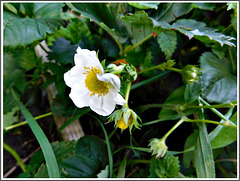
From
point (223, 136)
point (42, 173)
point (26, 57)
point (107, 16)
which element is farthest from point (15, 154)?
point (223, 136)

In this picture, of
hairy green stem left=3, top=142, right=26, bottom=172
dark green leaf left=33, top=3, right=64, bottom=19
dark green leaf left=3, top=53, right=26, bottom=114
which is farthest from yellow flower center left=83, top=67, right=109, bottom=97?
hairy green stem left=3, top=142, right=26, bottom=172

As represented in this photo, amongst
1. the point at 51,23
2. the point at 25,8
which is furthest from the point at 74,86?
the point at 25,8

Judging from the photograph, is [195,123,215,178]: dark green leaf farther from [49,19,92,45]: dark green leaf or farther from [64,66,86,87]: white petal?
[49,19,92,45]: dark green leaf

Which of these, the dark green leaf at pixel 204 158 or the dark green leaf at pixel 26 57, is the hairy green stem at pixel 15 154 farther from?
the dark green leaf at pixel 204 158

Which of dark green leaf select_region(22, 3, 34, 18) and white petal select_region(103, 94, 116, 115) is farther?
dark green leaf select_region(22, 3, 34, 18)

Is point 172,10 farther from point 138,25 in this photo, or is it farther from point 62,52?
point 62,52
